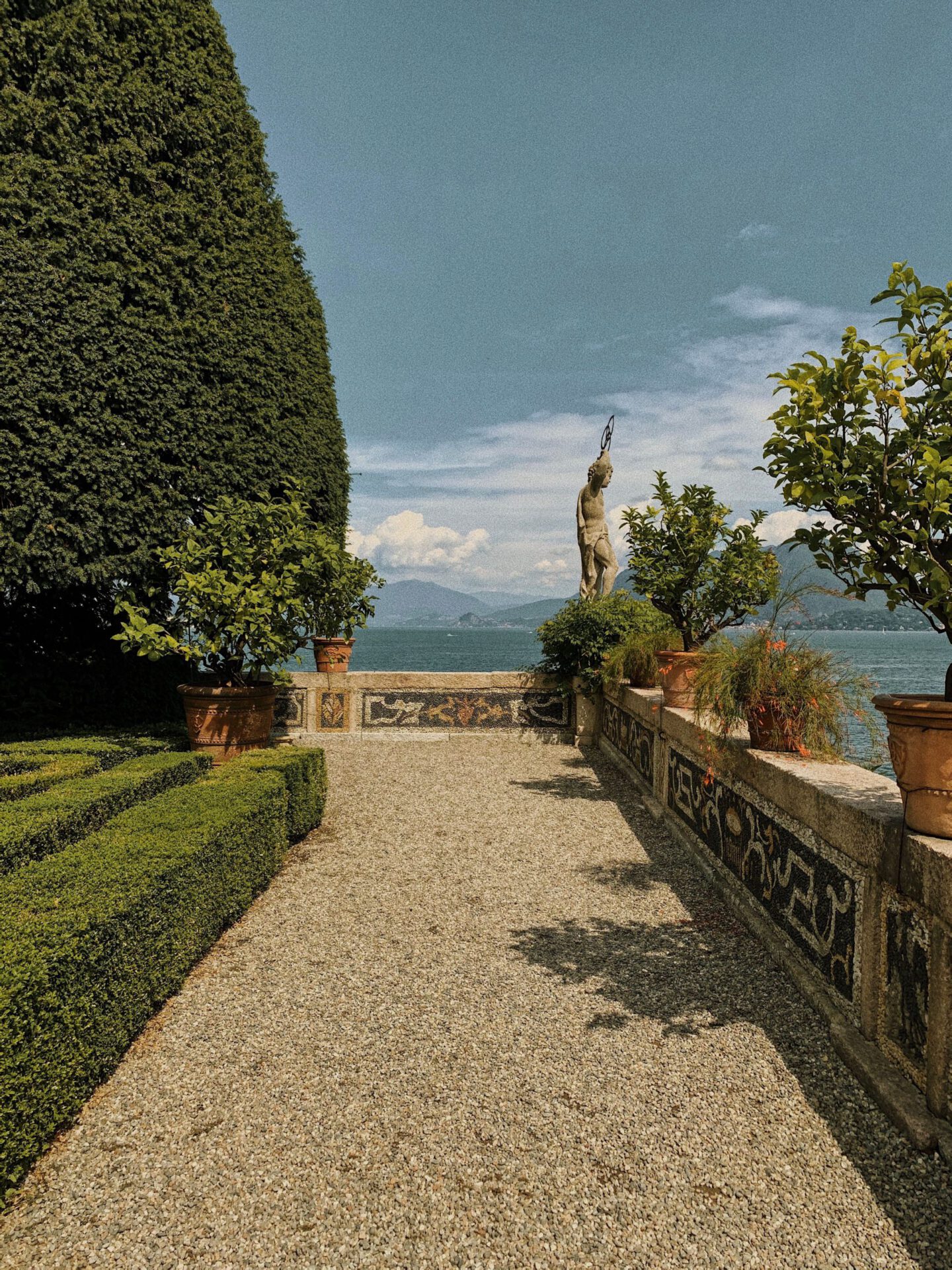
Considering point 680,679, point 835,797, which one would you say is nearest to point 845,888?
point 835,797

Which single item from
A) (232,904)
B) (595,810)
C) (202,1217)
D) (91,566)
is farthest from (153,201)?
(202,1217)

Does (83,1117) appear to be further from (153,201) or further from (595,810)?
(153,201)

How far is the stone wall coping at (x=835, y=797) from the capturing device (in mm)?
2410

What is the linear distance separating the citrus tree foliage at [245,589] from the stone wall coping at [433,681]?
126 inches

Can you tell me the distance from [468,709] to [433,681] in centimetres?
69

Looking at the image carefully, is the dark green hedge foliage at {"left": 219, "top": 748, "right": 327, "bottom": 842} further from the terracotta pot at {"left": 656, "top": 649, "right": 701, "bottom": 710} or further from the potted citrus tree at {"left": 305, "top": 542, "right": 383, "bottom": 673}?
the terracotta pot at {"left": 656, "top": 649, "right": 701, "bottom": 710}

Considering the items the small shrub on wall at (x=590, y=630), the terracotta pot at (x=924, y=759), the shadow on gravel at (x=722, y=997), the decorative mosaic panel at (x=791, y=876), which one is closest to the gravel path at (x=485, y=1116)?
the shadow on gravel at (x=722, y=997)

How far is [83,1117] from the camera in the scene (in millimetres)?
2305

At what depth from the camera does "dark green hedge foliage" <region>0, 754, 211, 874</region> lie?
3445 mm

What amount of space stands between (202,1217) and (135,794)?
3.09 m

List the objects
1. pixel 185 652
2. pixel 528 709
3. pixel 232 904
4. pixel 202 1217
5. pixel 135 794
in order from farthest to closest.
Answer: pixel 528 709 < pixel 185 652 < pixel 135 794 < pixel 232 904 < pixel 202 1217

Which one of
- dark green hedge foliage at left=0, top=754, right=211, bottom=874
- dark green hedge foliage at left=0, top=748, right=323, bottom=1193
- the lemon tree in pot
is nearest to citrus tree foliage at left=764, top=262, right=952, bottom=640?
dark green hedge foliage at left=0, top=748, right=323, bottom=1193

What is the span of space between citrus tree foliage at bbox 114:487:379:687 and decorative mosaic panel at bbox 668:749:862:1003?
3.84m

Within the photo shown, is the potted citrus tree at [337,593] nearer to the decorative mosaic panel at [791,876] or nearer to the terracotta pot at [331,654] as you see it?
the terracotta pot at [331,654]
